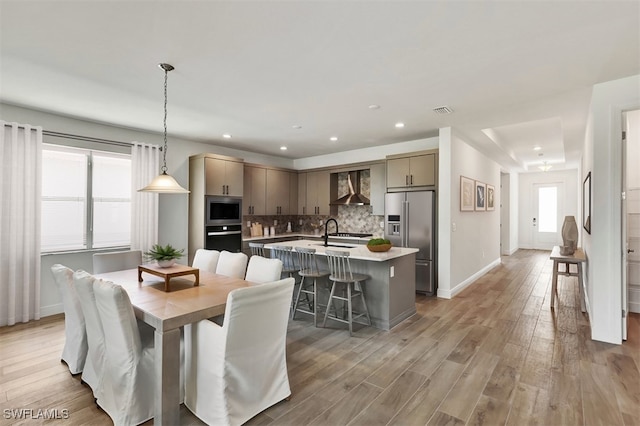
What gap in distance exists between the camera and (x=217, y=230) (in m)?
5.38

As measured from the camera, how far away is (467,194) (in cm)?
541

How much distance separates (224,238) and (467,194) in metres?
4.29

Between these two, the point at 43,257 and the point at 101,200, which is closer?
the point at 43,257

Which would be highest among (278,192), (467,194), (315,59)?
(315,59)

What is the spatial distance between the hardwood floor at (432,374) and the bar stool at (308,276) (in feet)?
0.69

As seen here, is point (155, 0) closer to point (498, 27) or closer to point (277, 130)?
point (498, 27)

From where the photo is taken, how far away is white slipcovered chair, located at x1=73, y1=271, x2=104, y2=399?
6.86 ft

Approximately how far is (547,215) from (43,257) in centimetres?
1232

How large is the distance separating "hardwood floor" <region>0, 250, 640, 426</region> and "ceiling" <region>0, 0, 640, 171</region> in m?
2.59

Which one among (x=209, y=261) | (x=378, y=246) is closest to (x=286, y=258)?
(x=209, y=261)

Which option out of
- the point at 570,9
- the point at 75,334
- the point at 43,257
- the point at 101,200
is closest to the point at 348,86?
the point at 570,9

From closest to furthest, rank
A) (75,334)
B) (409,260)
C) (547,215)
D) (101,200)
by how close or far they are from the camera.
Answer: (75,334) → (409,260) → (101,200) → (547,215)

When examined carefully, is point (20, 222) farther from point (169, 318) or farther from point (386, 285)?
point (386, 285)

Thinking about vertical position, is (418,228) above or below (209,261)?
above
